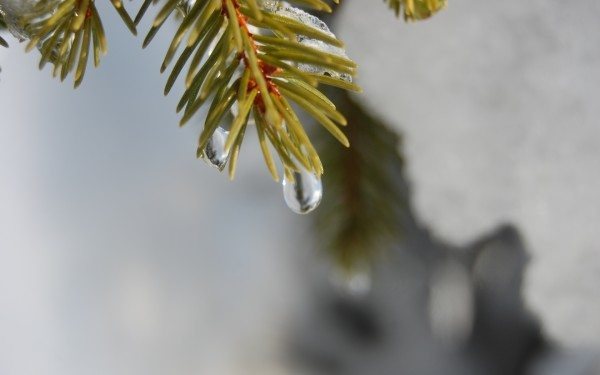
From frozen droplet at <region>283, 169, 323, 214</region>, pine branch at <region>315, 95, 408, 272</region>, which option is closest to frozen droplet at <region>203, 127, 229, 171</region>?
frozen droplet at <region>283, 169, 323, 214</region>

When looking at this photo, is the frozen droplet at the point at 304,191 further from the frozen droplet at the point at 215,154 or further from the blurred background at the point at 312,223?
the blurred background at the point at 312,223

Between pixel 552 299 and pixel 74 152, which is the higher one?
pixel 552 299

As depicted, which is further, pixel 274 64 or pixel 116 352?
pixel 116 352

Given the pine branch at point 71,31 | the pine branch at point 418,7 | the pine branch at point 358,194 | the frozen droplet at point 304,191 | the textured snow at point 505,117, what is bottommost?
the pine branch at point 71,31

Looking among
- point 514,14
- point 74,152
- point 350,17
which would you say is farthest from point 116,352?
point 514,14

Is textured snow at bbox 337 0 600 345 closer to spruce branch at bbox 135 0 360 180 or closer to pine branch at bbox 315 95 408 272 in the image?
pine branch at bbox 315 95 408 272

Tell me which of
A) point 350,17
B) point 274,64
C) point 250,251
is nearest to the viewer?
point 274,64

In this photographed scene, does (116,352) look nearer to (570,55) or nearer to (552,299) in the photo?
(552,299)

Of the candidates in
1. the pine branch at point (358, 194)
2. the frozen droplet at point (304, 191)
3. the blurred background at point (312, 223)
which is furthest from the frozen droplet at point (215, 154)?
the blurred background at point (312, 223)
